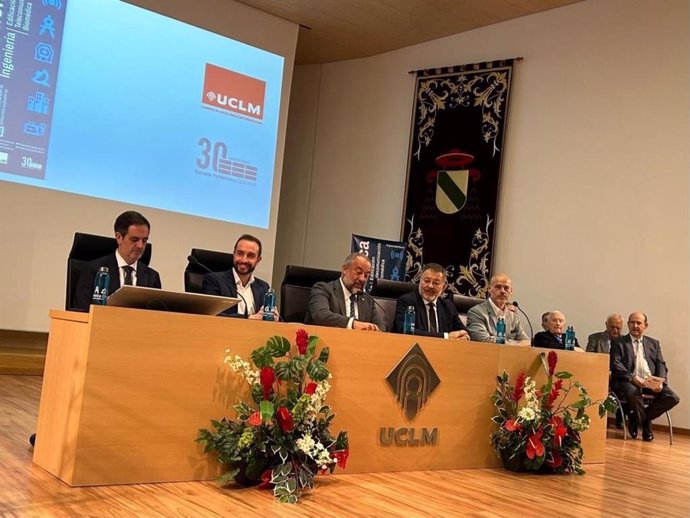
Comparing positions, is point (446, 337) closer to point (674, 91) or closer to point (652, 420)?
point (652, 420)

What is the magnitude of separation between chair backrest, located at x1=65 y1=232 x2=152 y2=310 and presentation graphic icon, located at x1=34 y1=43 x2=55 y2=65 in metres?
3.11

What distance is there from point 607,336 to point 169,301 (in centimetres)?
491

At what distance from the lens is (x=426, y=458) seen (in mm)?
3637

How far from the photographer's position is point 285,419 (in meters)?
2.86

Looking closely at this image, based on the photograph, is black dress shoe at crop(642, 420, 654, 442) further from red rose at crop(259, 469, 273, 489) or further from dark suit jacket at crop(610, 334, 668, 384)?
red rose at crop(259, 469, 273, 489)

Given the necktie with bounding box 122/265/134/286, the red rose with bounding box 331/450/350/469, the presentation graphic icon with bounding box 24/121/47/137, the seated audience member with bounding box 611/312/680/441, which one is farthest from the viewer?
the seated audience member with bounding box 611/312/680/441

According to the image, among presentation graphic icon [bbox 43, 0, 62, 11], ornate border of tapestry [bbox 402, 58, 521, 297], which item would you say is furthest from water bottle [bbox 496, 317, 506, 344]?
presentation graphic icon [bbox 43, 0, 62, 11]

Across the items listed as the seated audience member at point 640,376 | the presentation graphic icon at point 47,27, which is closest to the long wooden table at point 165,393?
the seated audience member at point 640,376

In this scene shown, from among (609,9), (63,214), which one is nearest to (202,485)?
(63,214)

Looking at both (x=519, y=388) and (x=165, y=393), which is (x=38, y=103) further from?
(x=519, y=388)

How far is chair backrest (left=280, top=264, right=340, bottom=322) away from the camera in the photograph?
424cm

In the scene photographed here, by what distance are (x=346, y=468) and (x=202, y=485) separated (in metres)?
0.74

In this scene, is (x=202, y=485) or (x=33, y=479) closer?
(x=33, y=479)

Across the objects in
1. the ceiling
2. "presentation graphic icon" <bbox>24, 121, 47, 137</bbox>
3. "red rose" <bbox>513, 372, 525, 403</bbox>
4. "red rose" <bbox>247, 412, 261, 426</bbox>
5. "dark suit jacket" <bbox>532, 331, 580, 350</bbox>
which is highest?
the ceiling
